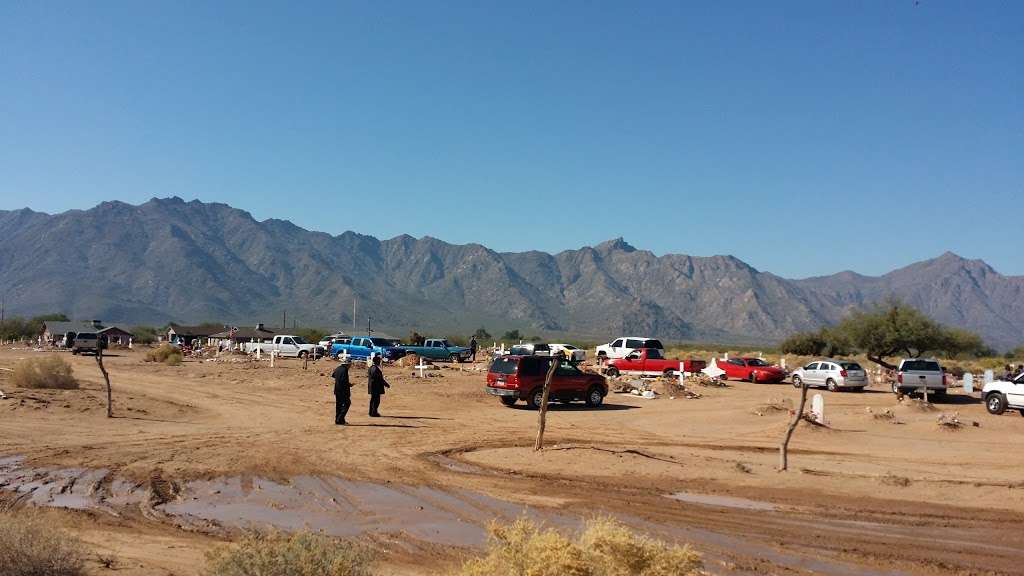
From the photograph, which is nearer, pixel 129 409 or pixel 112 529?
pixel 112 529

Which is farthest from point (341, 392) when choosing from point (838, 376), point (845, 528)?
point (838, 376)

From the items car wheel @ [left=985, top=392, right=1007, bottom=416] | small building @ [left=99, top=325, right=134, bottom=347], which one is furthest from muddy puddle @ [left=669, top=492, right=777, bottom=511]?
small building @ [left=99, top=325, right=134, bottom=347]

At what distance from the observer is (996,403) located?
3014 cm

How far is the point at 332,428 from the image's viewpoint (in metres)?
22.7

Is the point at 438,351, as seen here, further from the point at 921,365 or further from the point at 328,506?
the point at 328,506

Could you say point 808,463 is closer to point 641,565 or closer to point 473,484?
point 473,484

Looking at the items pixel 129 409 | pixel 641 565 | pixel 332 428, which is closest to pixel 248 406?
pixel 129 409

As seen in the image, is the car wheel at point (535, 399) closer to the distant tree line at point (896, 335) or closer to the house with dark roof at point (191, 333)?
the distant tree line at point (896, 335)

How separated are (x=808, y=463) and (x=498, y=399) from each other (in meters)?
16.3

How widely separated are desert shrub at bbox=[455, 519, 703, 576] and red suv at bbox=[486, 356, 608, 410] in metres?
22.3

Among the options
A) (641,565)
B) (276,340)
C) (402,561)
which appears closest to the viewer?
(641,565)

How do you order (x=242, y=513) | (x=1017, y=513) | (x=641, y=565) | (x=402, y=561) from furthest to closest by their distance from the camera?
(x=1017, y=513), (x=242, y=513), (x=402, y=561), (x=641, y=565)

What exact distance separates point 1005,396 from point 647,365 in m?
20.1

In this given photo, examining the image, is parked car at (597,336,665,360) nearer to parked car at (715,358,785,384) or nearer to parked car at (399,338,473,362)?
parked car at (715,358,785,384)
